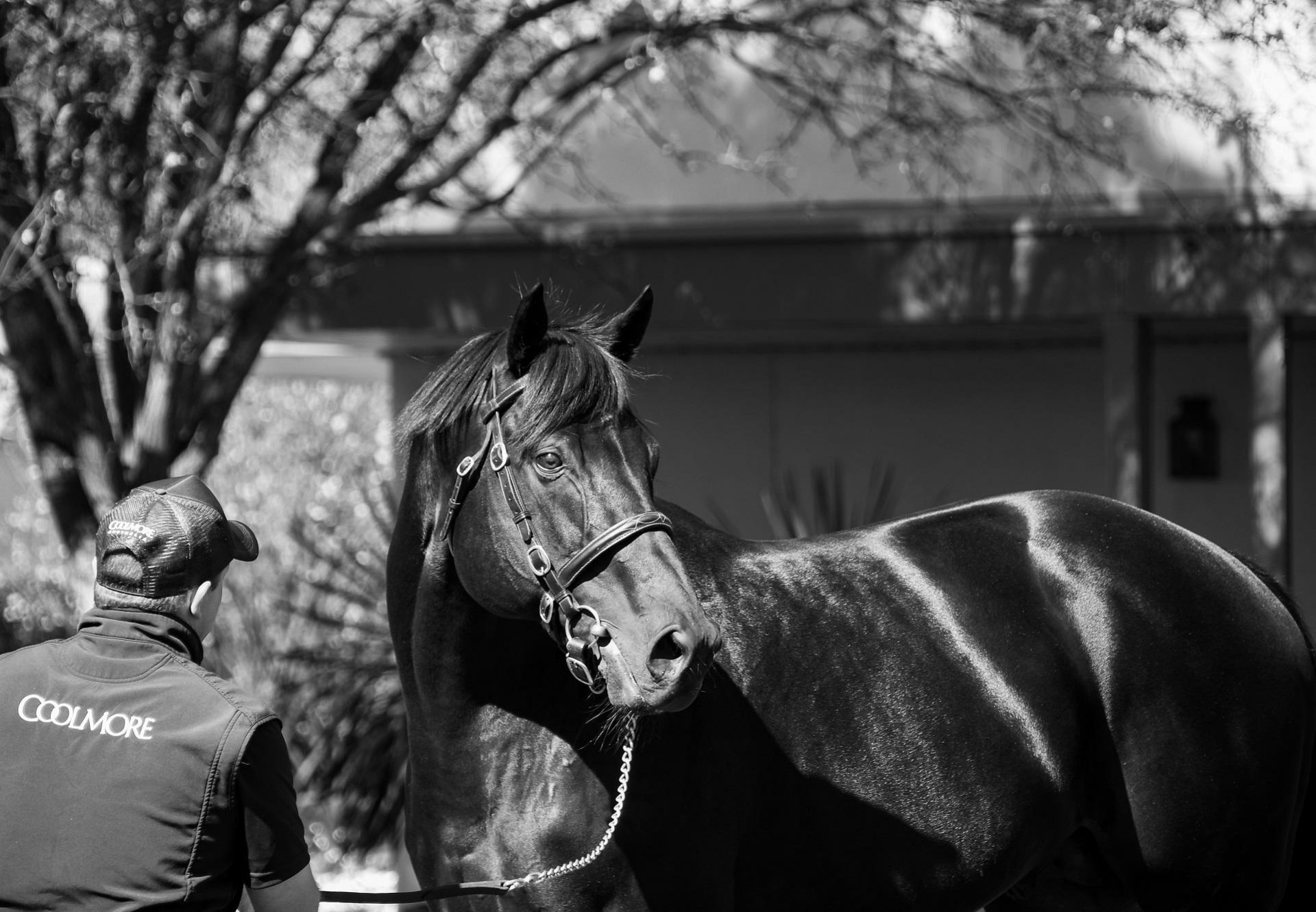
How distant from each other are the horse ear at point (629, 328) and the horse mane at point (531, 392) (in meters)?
0.02

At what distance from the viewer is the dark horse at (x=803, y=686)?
2492mm

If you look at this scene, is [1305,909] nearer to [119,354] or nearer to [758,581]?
[758,581]

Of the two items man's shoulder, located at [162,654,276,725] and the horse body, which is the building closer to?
the horse body

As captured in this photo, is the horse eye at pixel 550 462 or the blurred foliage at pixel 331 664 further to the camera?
the blurred foliage at pixel 331 664

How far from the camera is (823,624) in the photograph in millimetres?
2967

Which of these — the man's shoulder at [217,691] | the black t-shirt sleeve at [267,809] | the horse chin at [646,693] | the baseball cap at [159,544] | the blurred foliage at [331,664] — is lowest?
the blurred foliage at [331,664]

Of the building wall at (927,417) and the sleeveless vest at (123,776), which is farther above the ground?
the building wall at (927,417)

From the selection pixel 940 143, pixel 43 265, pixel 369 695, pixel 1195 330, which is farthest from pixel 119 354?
pixel 1195 330

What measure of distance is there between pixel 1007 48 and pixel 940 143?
0.81 m

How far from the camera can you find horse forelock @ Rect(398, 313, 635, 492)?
250 cm

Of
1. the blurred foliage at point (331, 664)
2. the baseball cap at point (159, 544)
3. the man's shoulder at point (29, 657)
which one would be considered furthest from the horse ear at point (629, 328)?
the blurred foliage at point (331, 664)

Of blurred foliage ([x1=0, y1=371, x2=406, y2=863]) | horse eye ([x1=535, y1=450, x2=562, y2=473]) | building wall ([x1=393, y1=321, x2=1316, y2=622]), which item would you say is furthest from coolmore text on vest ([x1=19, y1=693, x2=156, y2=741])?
building wall ([x1=393, y1=321, x2=1316, y2=622])

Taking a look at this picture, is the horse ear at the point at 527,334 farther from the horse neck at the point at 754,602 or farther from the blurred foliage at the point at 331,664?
the blurred foliage at the point at 331,664

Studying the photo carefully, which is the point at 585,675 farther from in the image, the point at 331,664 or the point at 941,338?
the point at 941,338
